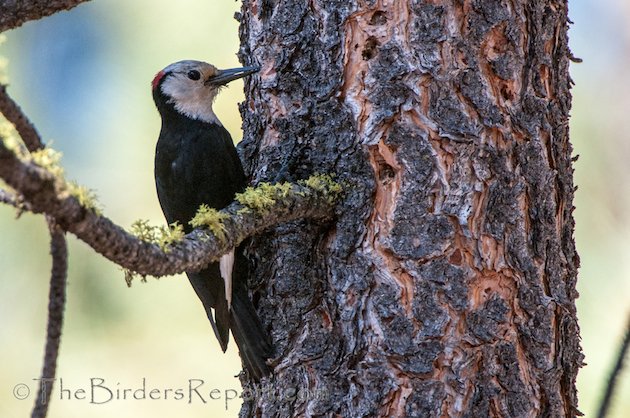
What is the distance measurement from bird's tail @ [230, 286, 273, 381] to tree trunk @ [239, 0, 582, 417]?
0.15 feet

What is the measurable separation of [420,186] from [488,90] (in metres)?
0.34

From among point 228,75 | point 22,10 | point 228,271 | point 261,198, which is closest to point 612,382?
point 261,198

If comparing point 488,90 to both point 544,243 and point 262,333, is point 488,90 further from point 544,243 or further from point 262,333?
point 262,333

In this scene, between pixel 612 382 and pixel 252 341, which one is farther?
pixel 252 341

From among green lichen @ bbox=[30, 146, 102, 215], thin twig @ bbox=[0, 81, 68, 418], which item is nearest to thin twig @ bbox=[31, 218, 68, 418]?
thin twig @ bbox=[0, 81, 68, 418]

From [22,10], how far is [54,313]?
812 millimetres

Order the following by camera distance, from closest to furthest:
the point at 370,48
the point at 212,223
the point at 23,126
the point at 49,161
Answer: the point at 49,161
the point at 23,126
the point at 212,223
the point at 370,48

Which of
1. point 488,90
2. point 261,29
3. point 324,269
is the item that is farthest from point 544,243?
point 261,29

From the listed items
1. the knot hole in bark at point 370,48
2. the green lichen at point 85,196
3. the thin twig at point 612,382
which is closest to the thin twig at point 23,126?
the green lichen at point 85,196

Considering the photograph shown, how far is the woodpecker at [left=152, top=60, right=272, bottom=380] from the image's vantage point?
253cm

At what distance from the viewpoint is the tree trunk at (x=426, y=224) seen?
221 centimetres

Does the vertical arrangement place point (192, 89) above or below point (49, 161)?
above

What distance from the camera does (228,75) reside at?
3094 millimetres

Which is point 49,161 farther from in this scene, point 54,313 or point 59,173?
point 54,313
